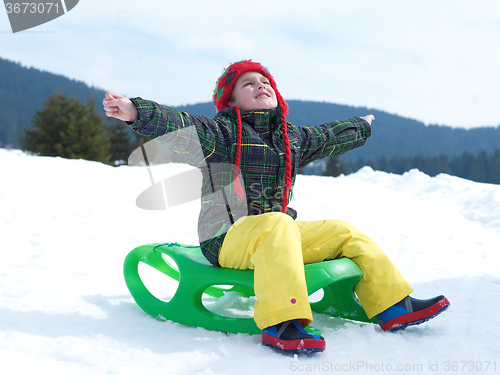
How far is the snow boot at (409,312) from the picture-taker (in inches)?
67.7

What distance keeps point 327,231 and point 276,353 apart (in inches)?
25.0

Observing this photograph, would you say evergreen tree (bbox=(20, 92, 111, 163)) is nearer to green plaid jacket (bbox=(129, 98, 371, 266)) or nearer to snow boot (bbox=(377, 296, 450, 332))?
green plaid jacket (bbox=(129, 98, 371, 266))

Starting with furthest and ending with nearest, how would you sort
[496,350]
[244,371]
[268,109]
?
1. [268,109]
2. [496,350]
3. [244,371]

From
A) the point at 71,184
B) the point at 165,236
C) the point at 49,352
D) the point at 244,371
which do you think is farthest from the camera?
the point at 71,184

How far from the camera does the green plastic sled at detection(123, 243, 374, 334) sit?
1.72 meters

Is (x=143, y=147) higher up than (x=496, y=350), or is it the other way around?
(x=143, y=147)

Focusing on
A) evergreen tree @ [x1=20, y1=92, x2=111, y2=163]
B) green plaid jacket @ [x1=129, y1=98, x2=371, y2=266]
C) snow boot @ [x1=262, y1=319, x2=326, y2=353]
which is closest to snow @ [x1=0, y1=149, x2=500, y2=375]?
snow boot @ [x1=262, y1=319, x2=326, y2=353]

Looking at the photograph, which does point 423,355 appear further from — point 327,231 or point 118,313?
point 118,313

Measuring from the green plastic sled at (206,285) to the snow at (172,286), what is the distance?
54mm

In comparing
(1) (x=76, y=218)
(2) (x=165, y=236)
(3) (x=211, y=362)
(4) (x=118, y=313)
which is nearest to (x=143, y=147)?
(4) (x=118, y=313)

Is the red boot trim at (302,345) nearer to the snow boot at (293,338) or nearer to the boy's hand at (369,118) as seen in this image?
the snow boot at (293,338)

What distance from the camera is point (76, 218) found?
400cm

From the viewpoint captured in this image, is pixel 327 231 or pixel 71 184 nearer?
pixel 327 231

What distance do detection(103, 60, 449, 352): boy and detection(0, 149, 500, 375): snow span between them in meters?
0.13
